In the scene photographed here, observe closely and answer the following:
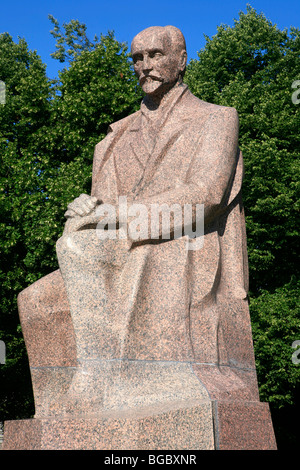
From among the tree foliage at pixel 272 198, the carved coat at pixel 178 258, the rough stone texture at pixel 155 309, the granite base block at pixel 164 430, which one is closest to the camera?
the granite base block at pixel 164 430

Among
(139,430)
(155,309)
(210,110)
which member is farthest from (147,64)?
(139,430)

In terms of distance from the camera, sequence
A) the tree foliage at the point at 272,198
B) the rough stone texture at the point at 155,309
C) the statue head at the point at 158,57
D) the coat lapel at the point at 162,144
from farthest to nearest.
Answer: the tree foliage at the point at 272,198, the statue head at the point at 158,57, the coat lapel at the point at 162,144, the rough stone texture at the point at 155,309

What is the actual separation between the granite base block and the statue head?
3.20 metres

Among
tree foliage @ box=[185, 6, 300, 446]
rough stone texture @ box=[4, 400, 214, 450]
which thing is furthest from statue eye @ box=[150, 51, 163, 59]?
tree foliage @ box=[185, 6, 300, 446]

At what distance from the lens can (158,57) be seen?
250 inches

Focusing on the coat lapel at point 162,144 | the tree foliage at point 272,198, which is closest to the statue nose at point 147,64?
the coat lapel at point 162,144

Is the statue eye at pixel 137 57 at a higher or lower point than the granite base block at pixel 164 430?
higher

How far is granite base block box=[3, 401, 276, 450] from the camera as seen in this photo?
15.3 feet

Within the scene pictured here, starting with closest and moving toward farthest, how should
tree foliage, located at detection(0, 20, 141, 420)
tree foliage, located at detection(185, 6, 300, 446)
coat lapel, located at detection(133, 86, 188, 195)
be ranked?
coat lapel, located at detection(133, 86, 188, 195) → tree foliage, located at detection(185, 6, 300, 446) → tree foliage, located at detection(0, 20, 141, 420)

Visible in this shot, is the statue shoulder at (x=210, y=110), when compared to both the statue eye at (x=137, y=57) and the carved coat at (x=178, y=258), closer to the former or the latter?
the carved coat at (x=178, y=258)

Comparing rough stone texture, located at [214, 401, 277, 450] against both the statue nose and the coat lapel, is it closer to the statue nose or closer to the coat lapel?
the coat lapel

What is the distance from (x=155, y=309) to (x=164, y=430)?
1.10m

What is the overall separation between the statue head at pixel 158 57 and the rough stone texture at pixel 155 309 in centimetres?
1

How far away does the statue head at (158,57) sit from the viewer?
6.30 m
